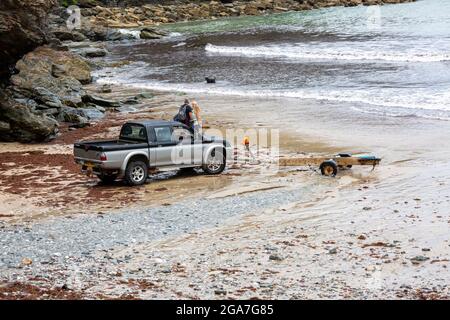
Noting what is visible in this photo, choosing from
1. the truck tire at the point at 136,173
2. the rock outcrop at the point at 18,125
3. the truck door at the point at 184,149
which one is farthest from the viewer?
the rock outcrop at the point at 18,125

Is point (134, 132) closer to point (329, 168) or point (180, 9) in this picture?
point (329, 168)

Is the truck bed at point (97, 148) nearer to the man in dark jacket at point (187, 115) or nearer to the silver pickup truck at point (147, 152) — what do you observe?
the silver pickup truck at point (147, 152)

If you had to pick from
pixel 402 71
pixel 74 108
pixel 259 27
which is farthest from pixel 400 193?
pixel 259 27

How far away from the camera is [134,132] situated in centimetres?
1886

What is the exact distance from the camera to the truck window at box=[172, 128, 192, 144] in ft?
63.0

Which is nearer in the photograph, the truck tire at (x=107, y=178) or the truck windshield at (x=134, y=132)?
the truck tire at (x=107, y=178)

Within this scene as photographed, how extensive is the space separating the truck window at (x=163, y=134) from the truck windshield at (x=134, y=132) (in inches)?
14.2

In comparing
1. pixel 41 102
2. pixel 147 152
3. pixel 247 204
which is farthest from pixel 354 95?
pixel 247 204

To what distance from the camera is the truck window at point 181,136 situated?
19.2m

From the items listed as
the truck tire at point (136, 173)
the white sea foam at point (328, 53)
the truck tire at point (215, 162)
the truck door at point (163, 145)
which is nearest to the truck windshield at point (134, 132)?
the truck door at point (163, 145)

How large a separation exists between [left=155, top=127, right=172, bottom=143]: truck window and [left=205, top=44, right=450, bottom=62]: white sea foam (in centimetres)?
3168

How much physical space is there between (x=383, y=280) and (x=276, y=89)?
2705 cm

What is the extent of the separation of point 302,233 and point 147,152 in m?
5.93
